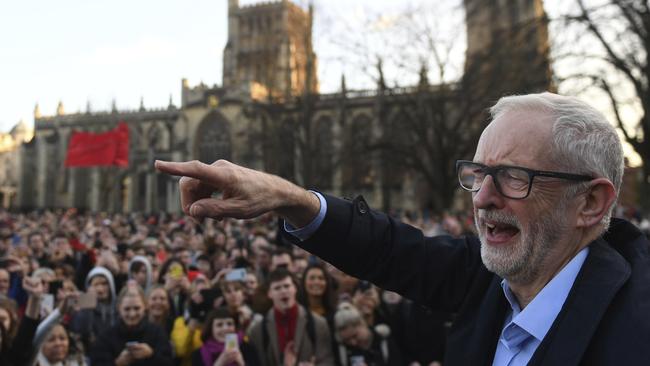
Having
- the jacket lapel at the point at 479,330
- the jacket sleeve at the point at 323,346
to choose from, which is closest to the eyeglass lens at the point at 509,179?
the jacket lapel at the point at 479,330

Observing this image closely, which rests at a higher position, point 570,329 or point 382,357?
point 570,329

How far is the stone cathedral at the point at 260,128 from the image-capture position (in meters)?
29.8

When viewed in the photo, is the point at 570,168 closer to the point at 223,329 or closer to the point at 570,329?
the point at 570,329

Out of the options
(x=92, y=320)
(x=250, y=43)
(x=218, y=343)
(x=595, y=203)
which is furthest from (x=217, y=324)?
(x=250, y=43)

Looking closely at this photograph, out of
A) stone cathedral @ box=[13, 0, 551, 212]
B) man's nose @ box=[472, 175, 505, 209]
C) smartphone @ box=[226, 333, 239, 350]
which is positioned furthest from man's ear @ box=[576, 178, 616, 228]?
stone cathedral @ box=[13, 0, 551, 212]

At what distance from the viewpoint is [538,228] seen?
159cm

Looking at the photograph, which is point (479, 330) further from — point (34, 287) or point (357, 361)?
point (34, 287)

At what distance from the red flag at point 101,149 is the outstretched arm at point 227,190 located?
26434 mm

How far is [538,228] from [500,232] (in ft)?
0.37

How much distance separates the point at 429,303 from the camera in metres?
2.05

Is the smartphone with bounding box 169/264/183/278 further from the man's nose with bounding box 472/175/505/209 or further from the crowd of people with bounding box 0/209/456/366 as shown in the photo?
the man's nose with bounding box 472/175/505/209

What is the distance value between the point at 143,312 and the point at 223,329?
2.36 ft

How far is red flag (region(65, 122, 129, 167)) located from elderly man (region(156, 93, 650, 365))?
26460mm

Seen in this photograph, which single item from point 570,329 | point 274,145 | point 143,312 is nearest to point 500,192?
point 570,329
